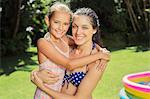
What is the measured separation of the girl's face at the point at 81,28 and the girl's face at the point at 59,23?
65 millimetres

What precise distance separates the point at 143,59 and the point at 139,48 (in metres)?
1.97

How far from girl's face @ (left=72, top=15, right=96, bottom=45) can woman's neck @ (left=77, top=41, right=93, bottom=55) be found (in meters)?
0.06

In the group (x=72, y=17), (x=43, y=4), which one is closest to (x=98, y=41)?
(x=72, y=17)

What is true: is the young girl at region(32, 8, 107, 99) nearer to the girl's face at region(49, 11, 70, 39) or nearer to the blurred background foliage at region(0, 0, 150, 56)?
the girl's face at region(49, 11, 70, 39)

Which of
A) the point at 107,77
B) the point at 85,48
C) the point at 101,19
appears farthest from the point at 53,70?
the point at 101,19

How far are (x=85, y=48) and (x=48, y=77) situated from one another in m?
0.35

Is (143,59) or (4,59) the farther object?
(4,59)

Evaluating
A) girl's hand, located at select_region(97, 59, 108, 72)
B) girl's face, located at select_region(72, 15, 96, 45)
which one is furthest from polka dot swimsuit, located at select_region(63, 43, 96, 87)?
girl's face, located at select_region(72, 15, 96, 45)

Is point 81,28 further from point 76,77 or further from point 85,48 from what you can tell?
point 76,77

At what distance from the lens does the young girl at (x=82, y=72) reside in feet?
8.66

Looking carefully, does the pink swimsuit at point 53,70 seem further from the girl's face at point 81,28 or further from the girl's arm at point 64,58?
the girl's face at point 81,28

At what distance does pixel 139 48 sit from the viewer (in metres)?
14.0

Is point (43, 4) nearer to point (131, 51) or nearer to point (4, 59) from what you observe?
point (4, 59)

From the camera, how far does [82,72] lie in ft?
8.75
